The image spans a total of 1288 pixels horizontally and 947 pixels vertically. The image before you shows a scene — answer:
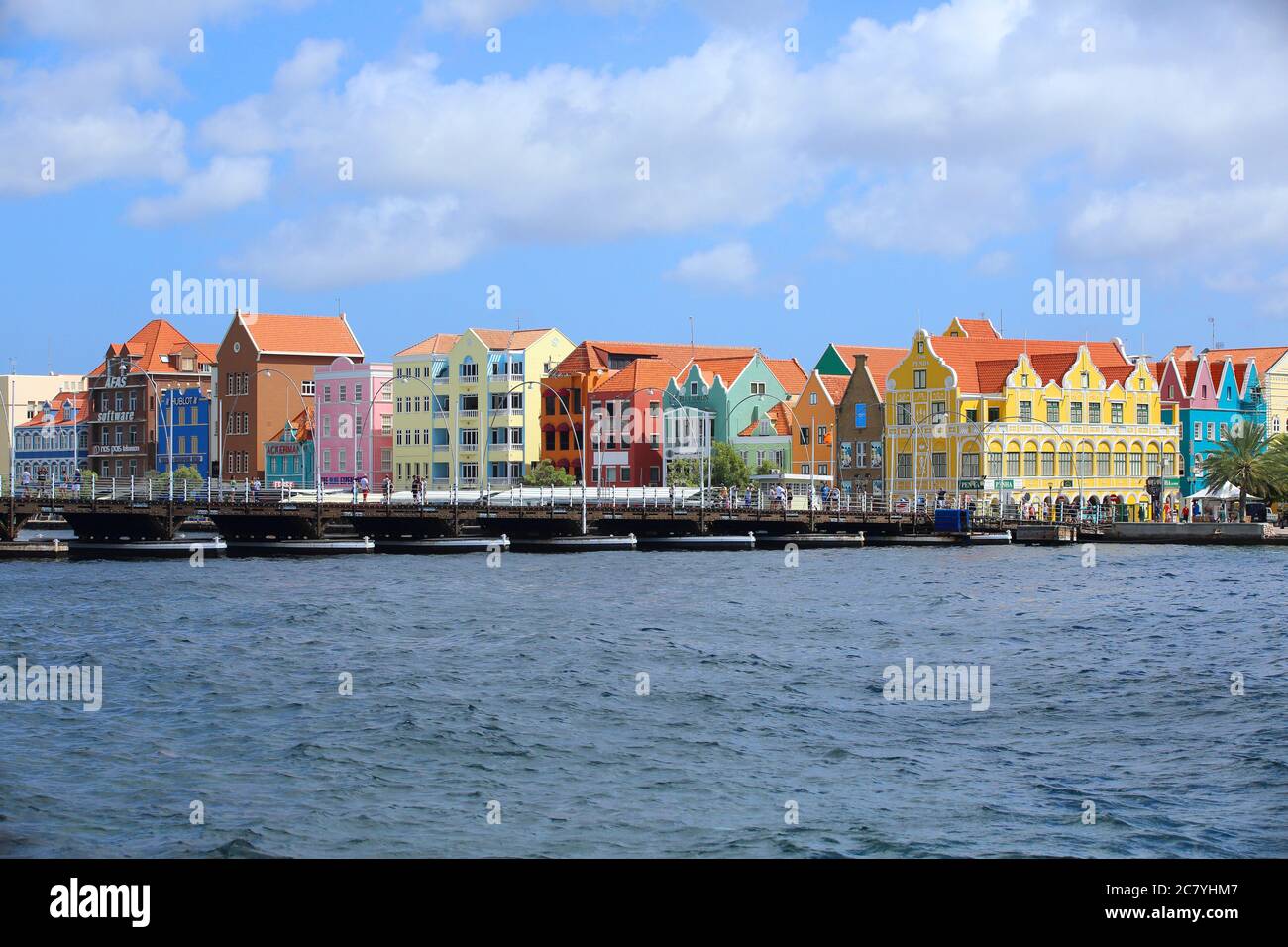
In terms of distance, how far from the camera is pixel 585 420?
455ft

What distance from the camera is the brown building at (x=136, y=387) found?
553ft

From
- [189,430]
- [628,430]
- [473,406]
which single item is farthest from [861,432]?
[189,430]

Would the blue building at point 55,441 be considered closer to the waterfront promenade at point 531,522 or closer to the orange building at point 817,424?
the waterfront promenade at point 531,522

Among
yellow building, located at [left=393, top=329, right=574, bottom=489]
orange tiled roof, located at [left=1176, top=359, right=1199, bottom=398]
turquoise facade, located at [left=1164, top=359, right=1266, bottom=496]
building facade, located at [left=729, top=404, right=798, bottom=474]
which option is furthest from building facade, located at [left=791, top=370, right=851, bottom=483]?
turquoise facade, located at [left=1164, top=359, right=1266, bottom=496]

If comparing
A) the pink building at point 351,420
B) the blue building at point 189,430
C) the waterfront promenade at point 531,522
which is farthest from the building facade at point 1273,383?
the blue building at point 189,430

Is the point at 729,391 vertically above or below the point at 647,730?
above

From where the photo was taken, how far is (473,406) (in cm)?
14738

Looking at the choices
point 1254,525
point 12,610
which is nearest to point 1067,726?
point 12,610

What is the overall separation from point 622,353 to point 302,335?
3646 cm

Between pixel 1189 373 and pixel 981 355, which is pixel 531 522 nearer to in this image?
pixel 981 355

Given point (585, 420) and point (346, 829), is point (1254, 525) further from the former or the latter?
point (346, 829)

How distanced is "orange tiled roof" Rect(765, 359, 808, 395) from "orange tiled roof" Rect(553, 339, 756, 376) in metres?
5.56

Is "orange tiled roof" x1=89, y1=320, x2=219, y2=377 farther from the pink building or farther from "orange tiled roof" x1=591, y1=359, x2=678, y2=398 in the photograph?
"orange tiled roof" x1=591, y1=359, x2=678, y2=398
